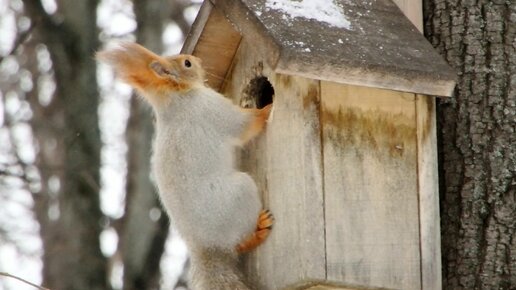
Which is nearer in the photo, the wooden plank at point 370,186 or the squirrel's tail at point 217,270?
the wooden plank at point 370,186

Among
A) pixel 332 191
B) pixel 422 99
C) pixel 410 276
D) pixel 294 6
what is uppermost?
pixel 294 6

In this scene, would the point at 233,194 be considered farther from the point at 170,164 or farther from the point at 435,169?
the point at 435,169

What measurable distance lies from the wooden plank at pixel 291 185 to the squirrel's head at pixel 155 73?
1.24 ft

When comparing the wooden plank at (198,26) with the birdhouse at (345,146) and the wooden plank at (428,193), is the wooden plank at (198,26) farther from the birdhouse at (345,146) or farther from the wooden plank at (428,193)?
the wooden plank at (428,193)

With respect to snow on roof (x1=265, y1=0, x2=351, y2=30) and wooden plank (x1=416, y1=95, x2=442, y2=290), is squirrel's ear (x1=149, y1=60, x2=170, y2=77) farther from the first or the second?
wooden plank (x1=416, y1=95, x2=442, y2=290)

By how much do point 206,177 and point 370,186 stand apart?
639 mm

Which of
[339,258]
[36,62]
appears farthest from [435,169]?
[36,62]

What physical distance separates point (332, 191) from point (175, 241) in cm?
359

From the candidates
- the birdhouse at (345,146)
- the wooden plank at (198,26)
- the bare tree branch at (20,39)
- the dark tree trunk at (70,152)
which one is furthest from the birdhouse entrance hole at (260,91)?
the bare tree branch at (20,39)

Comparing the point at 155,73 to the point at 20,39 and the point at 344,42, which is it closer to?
the point at 344,42

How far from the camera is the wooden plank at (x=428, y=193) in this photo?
17.5ft

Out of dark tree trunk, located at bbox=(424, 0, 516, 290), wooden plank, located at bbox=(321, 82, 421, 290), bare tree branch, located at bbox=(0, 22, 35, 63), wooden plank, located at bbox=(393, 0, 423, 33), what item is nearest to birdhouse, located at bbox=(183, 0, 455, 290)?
wooden plank, located at bbox=(321, 82, 421, 290)

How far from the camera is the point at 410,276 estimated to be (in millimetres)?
5262

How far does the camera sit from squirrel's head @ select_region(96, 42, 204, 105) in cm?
567
